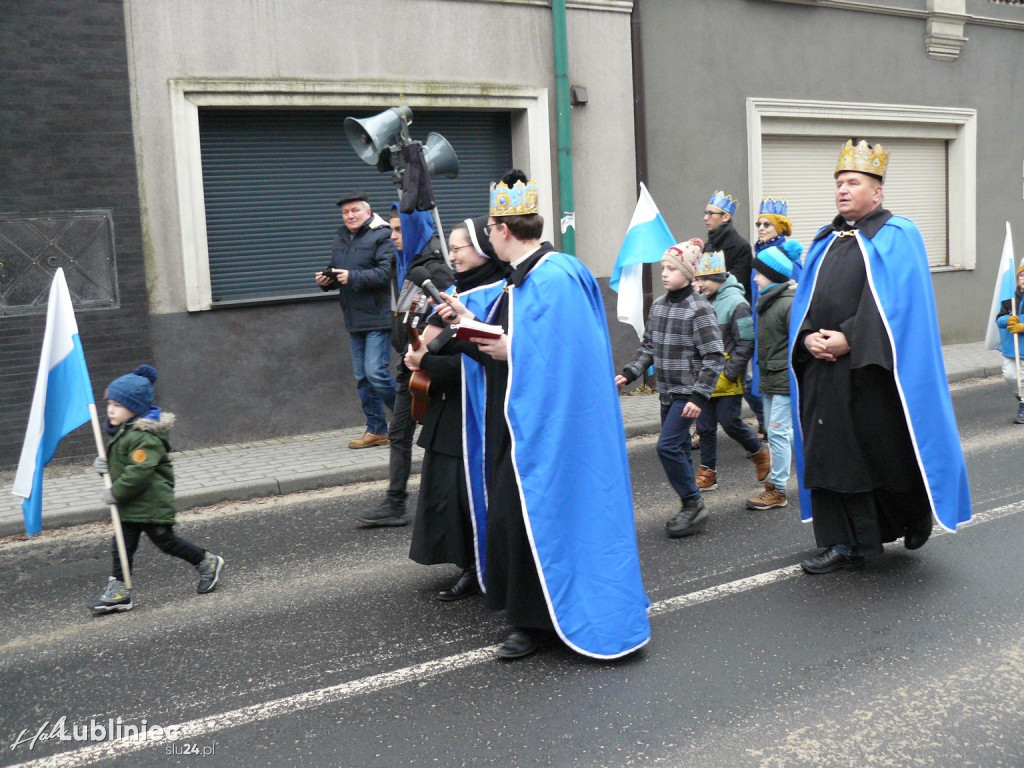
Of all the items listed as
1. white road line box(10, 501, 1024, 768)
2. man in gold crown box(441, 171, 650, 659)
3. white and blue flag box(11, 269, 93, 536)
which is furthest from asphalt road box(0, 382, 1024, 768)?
white and blue flag box(11, 269, 93, 536)

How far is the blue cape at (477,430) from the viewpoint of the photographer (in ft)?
15.9

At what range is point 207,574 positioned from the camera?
5.59 metres

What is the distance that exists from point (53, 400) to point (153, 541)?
890 mm

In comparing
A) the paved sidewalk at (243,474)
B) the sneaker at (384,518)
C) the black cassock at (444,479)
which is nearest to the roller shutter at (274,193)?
the paved sidewalk at (243,474)

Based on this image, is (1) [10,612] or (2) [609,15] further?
(2) [609,15]

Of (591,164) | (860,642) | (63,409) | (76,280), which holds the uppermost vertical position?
(591,164)

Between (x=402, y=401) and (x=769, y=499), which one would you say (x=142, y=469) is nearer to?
(x=402, y=401)

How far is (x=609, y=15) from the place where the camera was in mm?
12023

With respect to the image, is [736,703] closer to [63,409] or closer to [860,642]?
[860,642]

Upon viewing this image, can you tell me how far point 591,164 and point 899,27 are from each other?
5.93 meters

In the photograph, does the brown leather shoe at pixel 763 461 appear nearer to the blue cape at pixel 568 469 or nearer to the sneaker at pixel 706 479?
the sneaker at pixel 706 479

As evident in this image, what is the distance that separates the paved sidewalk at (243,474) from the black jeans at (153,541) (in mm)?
2183

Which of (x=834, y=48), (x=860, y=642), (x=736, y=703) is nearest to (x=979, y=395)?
(x=834, y=48)

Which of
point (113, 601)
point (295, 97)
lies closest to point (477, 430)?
point (113, 601)
